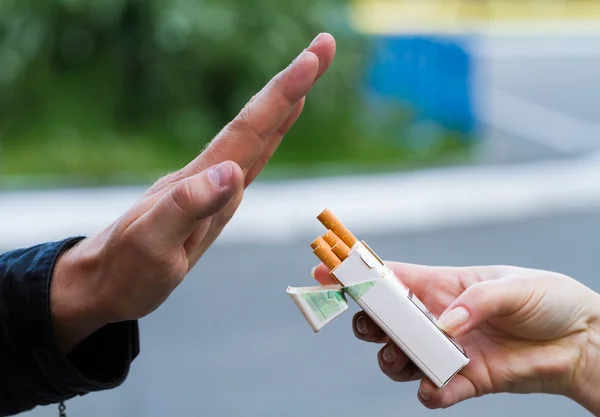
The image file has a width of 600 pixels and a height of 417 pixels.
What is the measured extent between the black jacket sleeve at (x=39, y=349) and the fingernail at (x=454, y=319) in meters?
0.60

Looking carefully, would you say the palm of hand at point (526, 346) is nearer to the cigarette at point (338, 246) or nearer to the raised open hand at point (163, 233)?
the cigarette at point (338, 246)

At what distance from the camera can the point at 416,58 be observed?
11.5 m

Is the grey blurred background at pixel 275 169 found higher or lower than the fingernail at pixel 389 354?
higher

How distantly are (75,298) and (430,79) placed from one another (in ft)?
34.3

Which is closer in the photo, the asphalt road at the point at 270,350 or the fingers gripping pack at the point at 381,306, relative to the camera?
the fingers gripping pack at the point at 381,306

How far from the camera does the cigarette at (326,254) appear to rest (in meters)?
1.61

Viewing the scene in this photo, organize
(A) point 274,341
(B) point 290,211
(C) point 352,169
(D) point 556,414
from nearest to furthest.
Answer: (D) point 556,414, (A) point 274,341, (B) point 290,211, (C) point 352,169

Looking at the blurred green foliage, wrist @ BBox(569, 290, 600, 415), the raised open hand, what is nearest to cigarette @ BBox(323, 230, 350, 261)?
the raised open hand

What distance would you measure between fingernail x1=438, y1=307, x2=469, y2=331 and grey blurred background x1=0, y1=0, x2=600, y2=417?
8.83 ft

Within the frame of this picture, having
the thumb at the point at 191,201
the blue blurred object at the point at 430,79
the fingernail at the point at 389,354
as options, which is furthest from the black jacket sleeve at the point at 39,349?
the blue blurred object at the point at 430,79

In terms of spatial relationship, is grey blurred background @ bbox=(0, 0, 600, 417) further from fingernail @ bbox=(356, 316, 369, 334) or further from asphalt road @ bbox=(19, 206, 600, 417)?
fingernail @ bbox=(356, 316, 369, 334)

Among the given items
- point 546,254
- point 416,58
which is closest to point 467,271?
point 546,254

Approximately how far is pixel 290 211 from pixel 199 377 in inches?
122

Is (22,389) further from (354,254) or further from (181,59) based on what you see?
(181,59)
